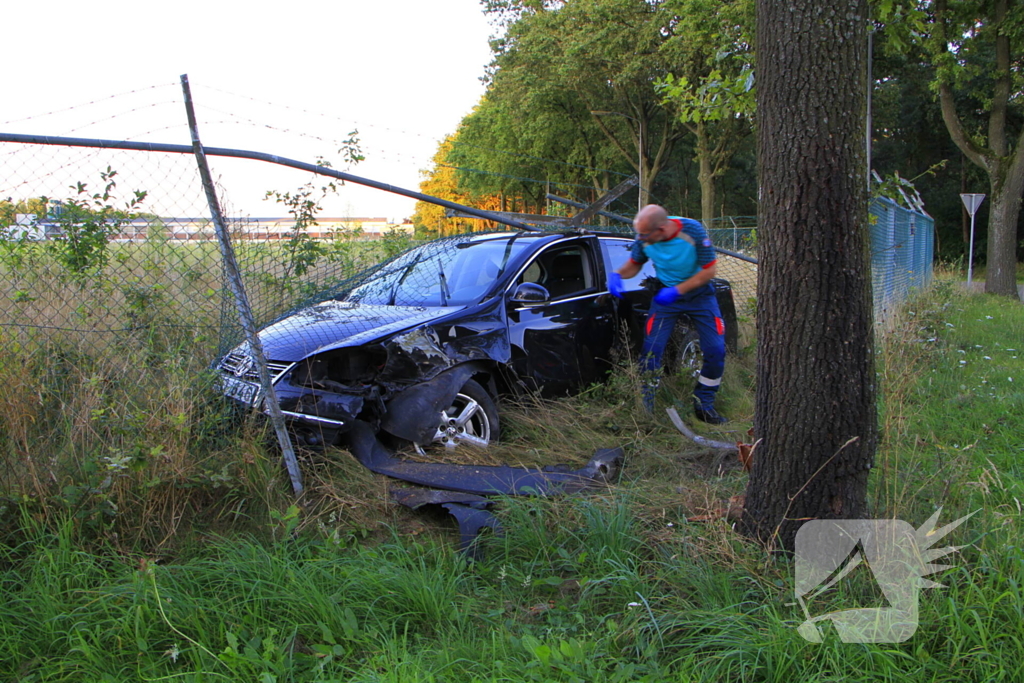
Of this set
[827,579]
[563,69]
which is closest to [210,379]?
[827,579]

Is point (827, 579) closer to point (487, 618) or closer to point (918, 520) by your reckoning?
point (918, 520)

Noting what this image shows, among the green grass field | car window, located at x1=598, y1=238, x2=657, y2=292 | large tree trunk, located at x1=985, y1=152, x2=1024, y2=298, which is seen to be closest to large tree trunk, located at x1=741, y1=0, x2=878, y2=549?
the green grass field

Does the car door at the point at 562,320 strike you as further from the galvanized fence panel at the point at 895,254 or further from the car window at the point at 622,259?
the galvanized fence panel at the point at 895,254

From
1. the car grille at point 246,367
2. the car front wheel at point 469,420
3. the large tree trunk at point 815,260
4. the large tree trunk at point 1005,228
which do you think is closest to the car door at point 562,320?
the car front wheel at point 469,420

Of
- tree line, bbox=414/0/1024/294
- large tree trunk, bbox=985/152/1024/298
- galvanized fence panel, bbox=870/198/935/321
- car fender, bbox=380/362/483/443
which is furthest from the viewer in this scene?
large tree trunk, bbox=985/152/1024/298

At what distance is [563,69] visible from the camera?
25.7 metres

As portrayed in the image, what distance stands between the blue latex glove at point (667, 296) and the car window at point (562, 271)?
0.55m

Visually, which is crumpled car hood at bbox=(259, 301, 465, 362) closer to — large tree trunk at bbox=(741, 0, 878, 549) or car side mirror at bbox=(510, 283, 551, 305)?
car side mirror at bbox=(510, 283, 551, 305)

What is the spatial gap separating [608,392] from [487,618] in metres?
2.78

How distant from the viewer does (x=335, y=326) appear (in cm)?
452

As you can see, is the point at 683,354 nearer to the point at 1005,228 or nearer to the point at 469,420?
the point at 469,420

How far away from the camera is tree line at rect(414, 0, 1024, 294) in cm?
839

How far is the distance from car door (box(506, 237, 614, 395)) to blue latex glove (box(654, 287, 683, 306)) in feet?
1.38

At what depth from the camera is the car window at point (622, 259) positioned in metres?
6.09
